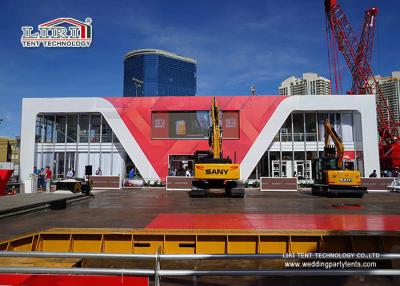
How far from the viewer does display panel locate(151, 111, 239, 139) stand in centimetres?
3278

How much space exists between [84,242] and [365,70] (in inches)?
2083

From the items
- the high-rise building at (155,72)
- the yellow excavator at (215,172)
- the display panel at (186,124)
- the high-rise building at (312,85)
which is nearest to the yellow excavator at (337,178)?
the yellow excavator at (215,172)

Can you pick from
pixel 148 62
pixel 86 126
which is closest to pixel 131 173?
pixel 86 126

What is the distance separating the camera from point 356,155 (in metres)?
33.0

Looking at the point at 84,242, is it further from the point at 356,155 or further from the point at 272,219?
the point at 356,155

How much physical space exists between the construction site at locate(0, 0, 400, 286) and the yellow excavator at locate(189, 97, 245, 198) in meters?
0.08

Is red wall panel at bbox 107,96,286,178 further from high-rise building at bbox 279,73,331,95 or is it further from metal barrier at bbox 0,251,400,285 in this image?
high-rise building at bbox 279,73,331,95

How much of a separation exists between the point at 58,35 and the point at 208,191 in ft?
64.4

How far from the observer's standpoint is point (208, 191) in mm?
23828

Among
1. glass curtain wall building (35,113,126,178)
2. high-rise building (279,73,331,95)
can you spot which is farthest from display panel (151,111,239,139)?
high-rise building (279,73,331,95)

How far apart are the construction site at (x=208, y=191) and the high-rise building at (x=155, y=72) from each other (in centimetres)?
13728

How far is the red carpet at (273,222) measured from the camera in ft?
29.8

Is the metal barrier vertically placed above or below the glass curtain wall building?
below

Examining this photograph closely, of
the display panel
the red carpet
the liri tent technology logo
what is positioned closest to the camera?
the red carpet
